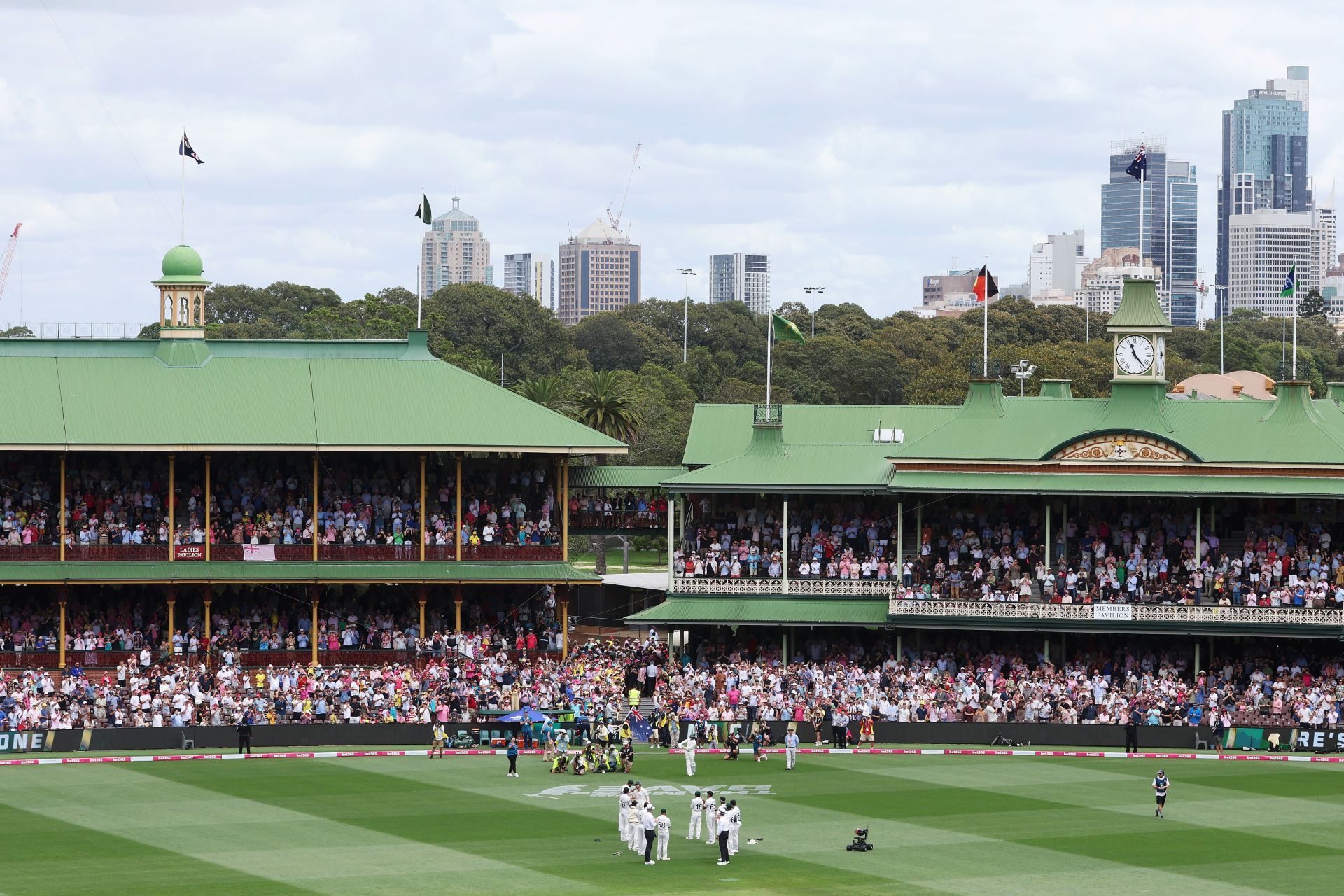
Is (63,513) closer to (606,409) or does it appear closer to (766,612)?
(766,612)

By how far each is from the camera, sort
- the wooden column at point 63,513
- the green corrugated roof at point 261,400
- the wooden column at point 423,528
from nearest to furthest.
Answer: the wooden column at point 63,513 < the green corrugated roof at point 261,400 < the wooden column at point 423,528

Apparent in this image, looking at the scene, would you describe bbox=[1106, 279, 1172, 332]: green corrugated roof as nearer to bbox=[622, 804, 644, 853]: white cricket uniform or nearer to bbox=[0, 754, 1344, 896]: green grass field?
bbox=[0, 754, 1344, 896]: green grass field

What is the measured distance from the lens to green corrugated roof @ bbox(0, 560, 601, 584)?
58.0 metres

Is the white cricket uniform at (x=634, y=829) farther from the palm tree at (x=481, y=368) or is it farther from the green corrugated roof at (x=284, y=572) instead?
the palm tree at (x=481, y=368)

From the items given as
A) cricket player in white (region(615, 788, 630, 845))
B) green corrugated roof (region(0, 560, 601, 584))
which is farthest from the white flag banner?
cricket player in white (region(615, 788, 630, 845))

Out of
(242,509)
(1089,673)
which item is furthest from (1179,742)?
(242,509)

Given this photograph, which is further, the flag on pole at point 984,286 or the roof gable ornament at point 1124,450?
the flag on pole at point 984,286

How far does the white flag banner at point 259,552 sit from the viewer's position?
5966 centimetres

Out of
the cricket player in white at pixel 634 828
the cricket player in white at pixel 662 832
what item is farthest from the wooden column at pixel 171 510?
the cricket player in white at pixel 662 832

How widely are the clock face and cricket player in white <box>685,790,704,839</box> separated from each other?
86.2 ft

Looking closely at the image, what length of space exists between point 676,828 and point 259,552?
22.9 m

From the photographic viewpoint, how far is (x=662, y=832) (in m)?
37.3

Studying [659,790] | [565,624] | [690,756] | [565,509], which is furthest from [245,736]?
[565,509]

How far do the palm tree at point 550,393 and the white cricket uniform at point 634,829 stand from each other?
171ft
